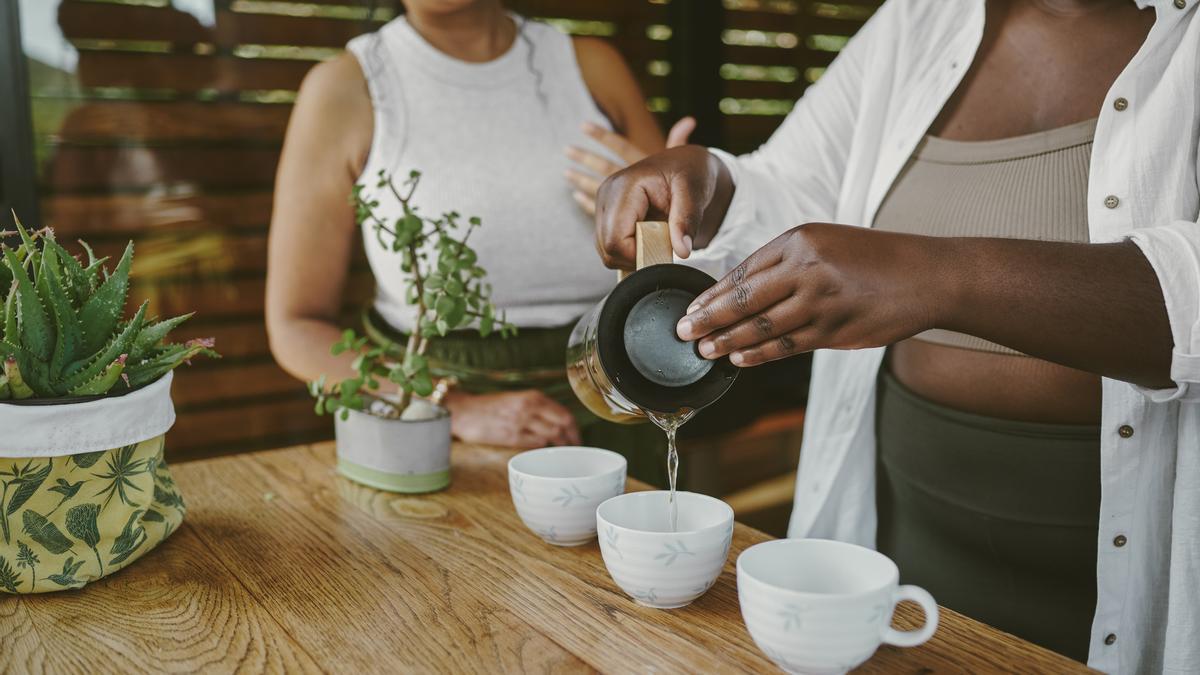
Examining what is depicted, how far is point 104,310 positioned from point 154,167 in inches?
74.1

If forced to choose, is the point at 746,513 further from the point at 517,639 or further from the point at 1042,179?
the point at 517,639

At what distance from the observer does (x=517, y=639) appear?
0.90m

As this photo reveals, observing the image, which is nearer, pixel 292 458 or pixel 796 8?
pixel 292 458

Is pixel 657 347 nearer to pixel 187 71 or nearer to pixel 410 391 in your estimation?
pixel 410 391

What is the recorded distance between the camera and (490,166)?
185 centimetres

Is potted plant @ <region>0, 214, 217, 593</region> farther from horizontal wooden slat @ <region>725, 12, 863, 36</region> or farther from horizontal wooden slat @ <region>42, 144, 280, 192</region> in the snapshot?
horizontal wooden slat @ <region>725, 12, 863, 36</region>

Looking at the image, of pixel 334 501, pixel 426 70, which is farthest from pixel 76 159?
pixel 334 501

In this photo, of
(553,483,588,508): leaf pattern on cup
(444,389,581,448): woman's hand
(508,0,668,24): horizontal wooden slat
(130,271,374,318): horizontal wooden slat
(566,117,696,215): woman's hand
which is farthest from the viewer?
(508,0,668,24): horizontal wooden slat

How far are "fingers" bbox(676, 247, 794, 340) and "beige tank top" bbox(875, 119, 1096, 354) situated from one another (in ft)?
1.40

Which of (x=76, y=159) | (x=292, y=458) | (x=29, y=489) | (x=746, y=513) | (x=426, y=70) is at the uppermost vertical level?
(x=426, y=70)

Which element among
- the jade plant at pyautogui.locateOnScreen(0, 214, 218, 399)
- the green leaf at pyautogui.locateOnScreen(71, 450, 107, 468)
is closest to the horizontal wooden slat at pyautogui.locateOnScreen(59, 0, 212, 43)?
the jade plant at pyautogui.locateOnScreen(0, 214, 218, 399)

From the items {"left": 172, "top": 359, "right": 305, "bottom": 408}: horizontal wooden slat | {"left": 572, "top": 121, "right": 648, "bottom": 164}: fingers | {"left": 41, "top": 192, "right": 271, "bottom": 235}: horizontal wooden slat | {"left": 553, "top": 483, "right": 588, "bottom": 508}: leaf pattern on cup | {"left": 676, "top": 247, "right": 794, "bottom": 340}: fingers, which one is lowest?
{"left": 172, "top": 359, "right": 305, "bottom": 408}: horizontal wooden slat

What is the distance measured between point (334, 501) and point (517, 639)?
1.57ft

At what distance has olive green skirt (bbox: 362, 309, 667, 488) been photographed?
5.81ft
